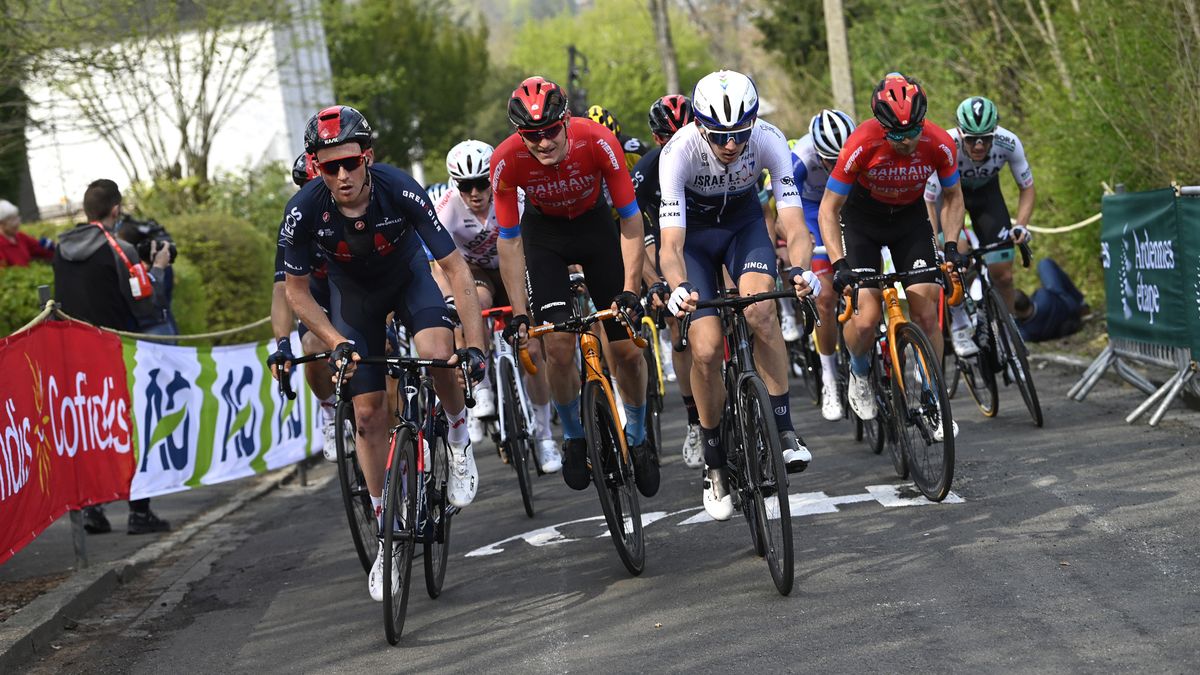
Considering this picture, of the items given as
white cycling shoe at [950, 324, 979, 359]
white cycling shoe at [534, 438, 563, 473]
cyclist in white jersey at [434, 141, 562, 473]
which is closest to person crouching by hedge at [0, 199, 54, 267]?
cyclist in white jersey at [434, 141, 562, 473]

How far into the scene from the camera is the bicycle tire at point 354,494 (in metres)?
7.86

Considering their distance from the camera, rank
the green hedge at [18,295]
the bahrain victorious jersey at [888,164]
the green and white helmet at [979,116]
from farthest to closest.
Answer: the green hedge at [18,295] < the green and white helmet at [979,116] < the bahrain victorious jersey at [888,164]

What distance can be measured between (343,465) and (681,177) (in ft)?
7.38

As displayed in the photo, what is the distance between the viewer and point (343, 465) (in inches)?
309

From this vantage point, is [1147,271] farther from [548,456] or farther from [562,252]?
[562,252]

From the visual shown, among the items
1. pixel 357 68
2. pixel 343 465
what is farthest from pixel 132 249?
pixel 357 68

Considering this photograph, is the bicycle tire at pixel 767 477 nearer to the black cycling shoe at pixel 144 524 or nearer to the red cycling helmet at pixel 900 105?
the red cycling helmet at pixel 900 105

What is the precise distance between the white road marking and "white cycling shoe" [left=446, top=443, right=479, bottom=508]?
103 centimetres

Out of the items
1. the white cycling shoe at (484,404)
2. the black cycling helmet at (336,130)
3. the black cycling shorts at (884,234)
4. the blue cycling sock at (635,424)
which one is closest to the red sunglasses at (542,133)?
the black cycling helmet at (336,130)

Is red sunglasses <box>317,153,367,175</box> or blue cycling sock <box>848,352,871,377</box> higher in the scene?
red sunglasses <box>317,153,367,175</box>

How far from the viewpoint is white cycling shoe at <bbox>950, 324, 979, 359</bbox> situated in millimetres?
10273

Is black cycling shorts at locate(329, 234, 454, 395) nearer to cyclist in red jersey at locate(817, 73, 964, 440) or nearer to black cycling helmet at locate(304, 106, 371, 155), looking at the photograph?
black cycling helmet at locate(304, 106, 371, 155)

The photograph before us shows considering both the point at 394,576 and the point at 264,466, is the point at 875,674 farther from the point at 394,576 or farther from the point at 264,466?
the point at 264,466

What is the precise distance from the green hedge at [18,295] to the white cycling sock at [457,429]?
20.8 feet
